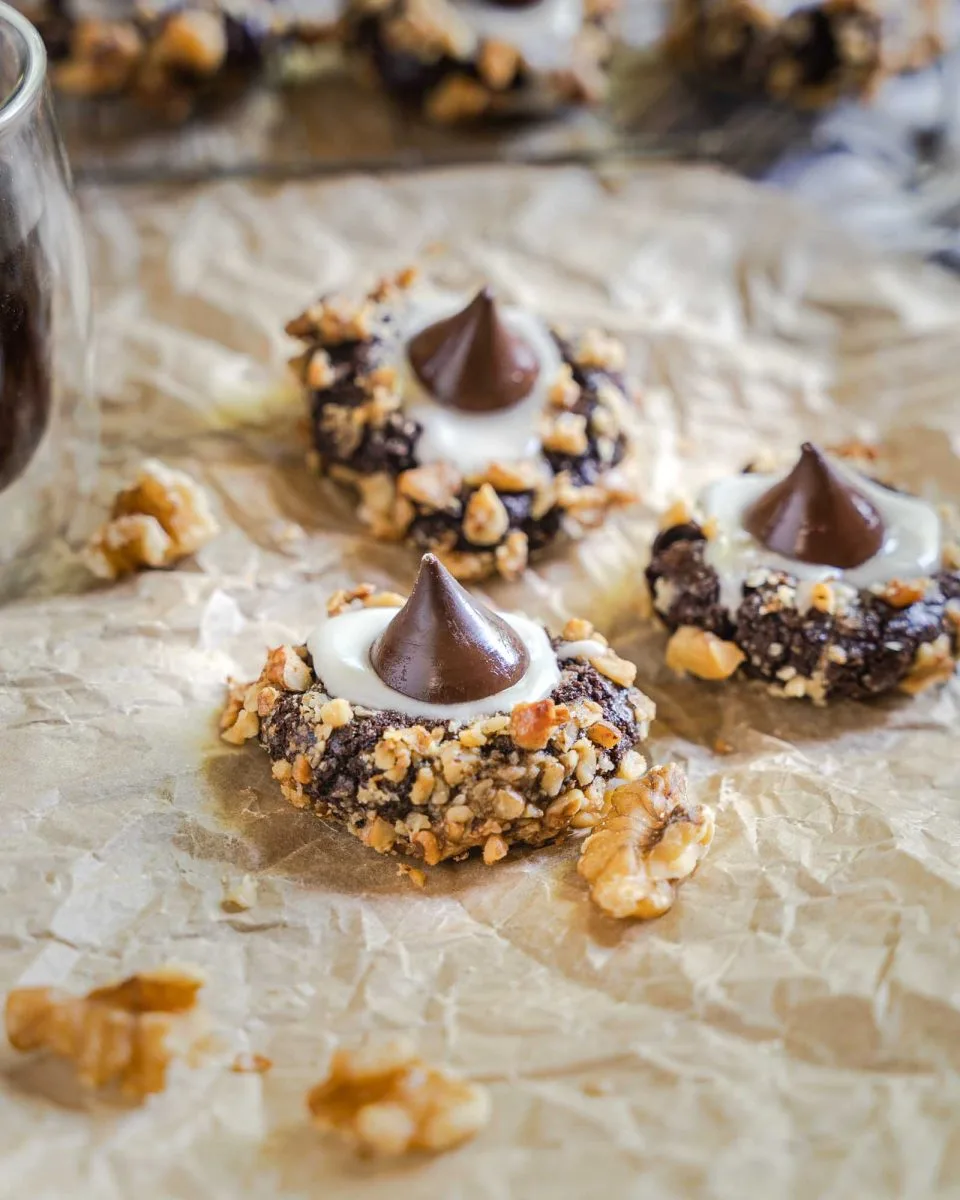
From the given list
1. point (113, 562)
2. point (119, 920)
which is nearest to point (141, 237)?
point (113, 562)

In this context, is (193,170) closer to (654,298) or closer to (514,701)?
(654,298)

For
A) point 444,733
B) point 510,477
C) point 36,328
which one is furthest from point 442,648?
point 36,328

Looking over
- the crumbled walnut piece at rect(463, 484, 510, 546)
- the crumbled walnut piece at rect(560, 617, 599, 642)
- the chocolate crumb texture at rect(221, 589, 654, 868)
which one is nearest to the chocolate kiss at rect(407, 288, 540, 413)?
the crumbled walnut piece at rect(463, 484, 510, 546)

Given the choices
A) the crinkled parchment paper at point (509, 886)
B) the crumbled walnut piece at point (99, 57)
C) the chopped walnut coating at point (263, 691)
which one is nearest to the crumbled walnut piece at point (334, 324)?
the crinkled parchment paper at point (509, 886)

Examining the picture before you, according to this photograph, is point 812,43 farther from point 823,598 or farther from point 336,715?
point 336,715

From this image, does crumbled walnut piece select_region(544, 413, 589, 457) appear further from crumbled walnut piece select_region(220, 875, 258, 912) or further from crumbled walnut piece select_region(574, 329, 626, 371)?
crumbled walnut piece select_region(220, 875, 258, 912)

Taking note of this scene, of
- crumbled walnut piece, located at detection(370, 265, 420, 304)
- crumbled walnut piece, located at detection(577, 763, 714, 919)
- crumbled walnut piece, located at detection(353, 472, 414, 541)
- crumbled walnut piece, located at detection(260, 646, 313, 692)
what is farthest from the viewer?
crumbled walnut piece, located at detection(370, 265, 420, 304)
